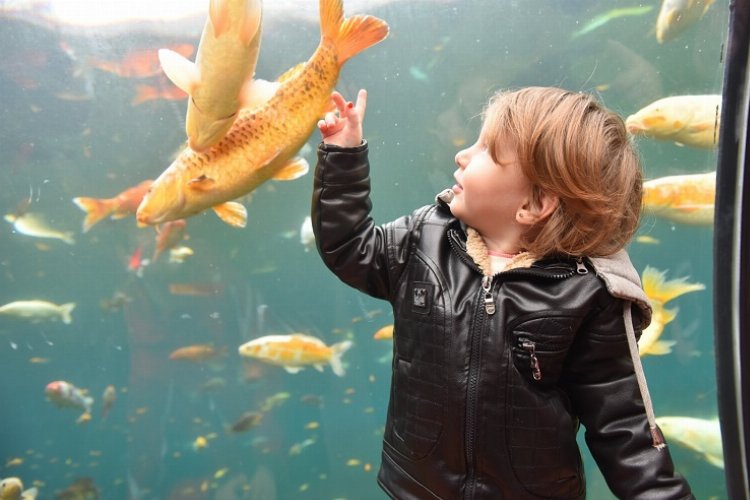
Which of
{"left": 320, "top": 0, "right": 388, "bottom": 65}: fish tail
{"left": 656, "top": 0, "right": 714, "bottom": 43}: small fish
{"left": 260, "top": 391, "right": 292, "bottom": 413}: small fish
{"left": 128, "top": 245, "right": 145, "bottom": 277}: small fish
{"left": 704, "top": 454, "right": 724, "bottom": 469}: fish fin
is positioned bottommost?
{"left": 704, "top": 454, "right": 724, "bottom": 469}: fish fin

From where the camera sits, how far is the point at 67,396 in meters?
2.97

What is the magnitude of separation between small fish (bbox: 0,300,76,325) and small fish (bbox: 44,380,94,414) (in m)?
0.32

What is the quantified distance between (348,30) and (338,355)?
6.05ft

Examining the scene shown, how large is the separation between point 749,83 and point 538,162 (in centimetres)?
59

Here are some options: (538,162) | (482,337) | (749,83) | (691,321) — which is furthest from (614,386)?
Result: (691,321)

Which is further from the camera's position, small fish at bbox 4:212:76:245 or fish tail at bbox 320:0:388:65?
small fish at bbox 4:212:76:245

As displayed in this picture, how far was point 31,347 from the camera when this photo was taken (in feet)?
9.73

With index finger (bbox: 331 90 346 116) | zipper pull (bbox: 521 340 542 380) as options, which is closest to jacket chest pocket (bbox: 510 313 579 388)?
zipper pull (bbox: 521 340 542 380)

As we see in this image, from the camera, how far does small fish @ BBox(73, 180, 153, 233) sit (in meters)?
2.65

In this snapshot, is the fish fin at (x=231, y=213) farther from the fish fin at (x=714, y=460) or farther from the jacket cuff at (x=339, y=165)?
the fish fin at (x=714, y=460)

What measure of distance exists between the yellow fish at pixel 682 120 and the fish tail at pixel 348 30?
4.88 feet

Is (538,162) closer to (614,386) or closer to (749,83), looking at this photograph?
(614,386)

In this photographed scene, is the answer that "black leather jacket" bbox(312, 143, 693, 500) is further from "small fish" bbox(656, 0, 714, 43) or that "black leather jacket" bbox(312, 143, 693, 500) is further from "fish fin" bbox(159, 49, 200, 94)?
"small fish" bbox(656, 0, 714, 43)

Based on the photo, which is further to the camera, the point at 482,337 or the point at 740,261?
the point at 482,337
